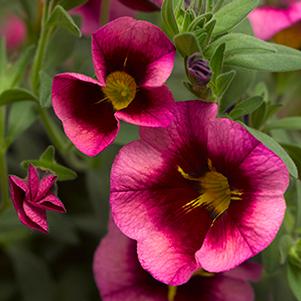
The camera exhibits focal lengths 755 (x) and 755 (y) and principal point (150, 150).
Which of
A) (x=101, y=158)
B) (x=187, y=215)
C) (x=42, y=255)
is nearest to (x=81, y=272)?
(x=42, y=255)

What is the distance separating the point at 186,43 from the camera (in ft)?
2.04

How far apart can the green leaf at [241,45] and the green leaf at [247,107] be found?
0.04 m

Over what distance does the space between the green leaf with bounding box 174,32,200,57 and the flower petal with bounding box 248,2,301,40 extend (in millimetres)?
228

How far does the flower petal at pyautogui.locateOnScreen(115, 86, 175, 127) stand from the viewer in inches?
24.2

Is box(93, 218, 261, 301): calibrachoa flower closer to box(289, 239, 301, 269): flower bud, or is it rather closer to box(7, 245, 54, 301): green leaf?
box(289, 239, 301, 269): flower bud

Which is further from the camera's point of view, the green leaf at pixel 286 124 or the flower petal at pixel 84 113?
the green leaf at pixel 286 124

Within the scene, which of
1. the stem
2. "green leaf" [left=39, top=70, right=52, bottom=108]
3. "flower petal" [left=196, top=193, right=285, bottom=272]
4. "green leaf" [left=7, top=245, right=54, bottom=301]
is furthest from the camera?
"green leaf" [left=7, top=245, right=54, bottom=301]

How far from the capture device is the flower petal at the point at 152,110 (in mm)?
616

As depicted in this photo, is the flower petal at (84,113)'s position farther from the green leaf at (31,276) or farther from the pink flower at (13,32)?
the pink flower at (13,32)

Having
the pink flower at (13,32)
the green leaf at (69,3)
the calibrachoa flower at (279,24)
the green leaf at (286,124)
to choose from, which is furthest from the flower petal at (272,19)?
the pink flower at (13,32)

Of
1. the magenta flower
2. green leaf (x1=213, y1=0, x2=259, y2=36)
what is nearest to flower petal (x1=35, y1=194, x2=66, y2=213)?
the magenta flower

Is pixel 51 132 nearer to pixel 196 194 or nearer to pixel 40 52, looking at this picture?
pixel 40 52

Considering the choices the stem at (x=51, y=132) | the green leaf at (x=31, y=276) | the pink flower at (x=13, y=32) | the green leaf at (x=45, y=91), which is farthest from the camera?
the pink flower at (x=13, y=32)

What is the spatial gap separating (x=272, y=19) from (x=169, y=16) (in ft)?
0.83
